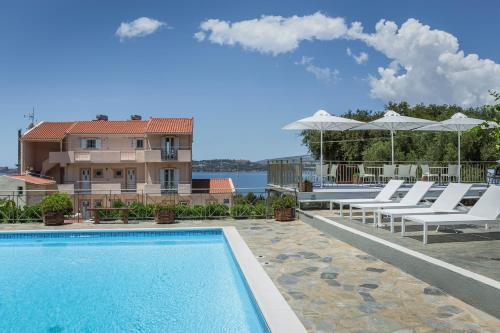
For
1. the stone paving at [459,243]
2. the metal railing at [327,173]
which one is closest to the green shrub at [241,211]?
the metal railing at [327,173]

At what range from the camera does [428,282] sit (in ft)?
22.4

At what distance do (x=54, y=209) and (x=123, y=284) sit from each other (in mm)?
7084

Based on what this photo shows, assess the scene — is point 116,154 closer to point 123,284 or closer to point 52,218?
point 52,218

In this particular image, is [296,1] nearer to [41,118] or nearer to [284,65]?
[284,65]

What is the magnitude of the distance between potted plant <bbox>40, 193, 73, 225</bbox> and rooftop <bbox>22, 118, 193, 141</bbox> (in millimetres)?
25557

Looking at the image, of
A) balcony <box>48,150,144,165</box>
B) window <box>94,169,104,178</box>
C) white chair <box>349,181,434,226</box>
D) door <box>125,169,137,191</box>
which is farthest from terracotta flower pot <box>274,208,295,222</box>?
window <box>94,169,104,178</box>

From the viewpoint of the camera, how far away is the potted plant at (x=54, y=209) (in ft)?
46.8

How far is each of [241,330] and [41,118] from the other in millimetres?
46435

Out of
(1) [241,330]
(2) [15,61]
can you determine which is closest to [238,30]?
(2) [15,61]

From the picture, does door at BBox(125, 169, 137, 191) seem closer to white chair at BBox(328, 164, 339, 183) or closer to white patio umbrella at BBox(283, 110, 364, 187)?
white chair at BBox(328, 164, 339, 183)

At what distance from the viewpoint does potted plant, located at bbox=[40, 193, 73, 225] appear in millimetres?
14266

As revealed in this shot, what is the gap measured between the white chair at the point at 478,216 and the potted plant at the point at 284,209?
5901mm

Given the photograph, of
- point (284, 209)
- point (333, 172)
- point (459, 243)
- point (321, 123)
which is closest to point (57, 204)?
point (284, 209)

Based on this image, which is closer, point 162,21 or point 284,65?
point 162,21
